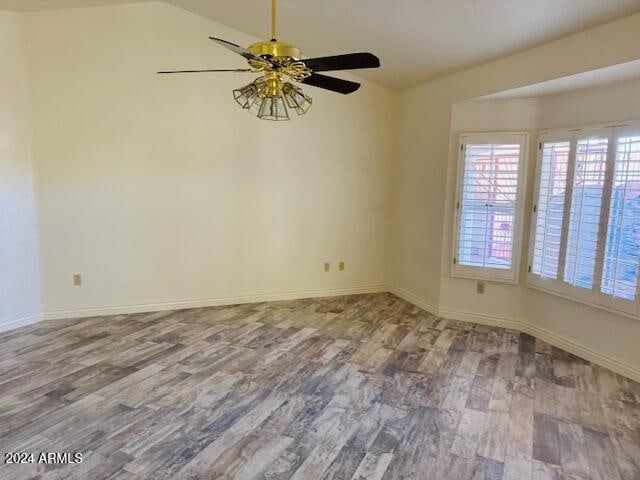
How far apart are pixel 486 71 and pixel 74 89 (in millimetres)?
4063

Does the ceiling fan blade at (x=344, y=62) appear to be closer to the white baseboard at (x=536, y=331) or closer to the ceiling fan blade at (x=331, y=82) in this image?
the ceiling fan blade at (x=331, y=82)

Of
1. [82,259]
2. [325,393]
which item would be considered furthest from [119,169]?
[325,393]

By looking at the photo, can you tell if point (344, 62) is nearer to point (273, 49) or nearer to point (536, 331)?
point (273, 49)

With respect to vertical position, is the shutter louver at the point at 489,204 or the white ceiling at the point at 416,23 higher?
the white ceiling at the point at 416,23

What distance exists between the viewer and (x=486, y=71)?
13.0 ft

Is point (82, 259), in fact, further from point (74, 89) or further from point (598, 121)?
point (598, 121)

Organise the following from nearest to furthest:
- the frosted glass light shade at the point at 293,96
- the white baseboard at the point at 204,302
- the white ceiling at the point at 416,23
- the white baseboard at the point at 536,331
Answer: the frosted glass light shade at the point at 293,96
the white ceiling at the point at 416,23
the white baseboard at the point at 536,331
the white baseboard at the point at 204,302

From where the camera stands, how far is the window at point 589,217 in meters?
3.27

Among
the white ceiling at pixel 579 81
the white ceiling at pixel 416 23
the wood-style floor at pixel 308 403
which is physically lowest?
the wood-style floor at pixel 308 403

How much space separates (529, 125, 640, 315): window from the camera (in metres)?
3.27

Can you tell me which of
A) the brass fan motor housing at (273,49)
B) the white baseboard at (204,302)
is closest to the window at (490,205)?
the white baseboard at (204,302)

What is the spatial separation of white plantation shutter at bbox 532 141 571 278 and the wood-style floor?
80 cm

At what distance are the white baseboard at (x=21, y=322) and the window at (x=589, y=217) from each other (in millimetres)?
5041

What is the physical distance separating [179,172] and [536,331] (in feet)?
13.5
